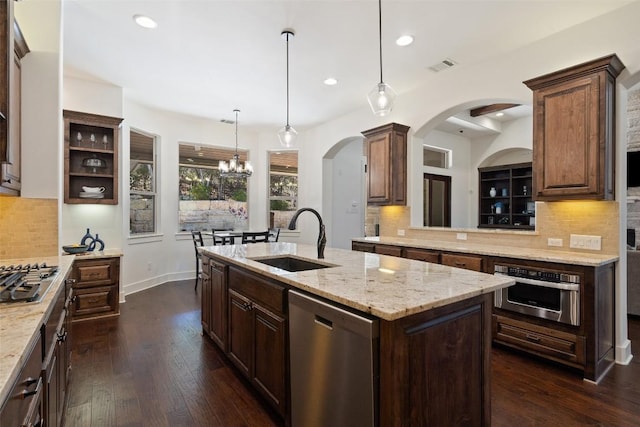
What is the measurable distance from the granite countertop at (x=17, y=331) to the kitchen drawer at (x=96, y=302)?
2.81 meters

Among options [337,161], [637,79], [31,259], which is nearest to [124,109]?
[31,259]

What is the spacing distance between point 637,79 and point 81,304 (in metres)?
6.17

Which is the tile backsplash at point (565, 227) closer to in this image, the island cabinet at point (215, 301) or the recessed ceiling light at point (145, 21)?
the island cabinet at point (215, 301)

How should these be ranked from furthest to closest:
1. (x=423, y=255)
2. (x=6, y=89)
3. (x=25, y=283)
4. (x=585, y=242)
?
(x=423, y=255)
(x=585, y=242)
(x=6, y=89)
(x=25, y=283)

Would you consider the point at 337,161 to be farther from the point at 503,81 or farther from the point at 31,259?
the point at 31,259

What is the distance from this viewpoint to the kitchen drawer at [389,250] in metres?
3.99

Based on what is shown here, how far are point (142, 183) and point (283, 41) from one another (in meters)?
3.80

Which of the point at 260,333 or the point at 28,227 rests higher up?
the point at 28,227

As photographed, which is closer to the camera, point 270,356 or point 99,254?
point 270,356

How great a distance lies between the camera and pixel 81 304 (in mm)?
3904

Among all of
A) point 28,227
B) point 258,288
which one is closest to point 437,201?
point 258,288

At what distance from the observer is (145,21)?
118 inches

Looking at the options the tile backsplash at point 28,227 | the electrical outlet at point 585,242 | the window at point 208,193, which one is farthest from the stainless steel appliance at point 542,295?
the window at point 208,193

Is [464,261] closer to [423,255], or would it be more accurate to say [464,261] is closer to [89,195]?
[423,255]
